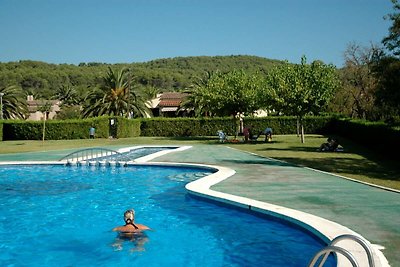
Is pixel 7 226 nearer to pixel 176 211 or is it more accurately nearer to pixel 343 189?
pixel 176 211

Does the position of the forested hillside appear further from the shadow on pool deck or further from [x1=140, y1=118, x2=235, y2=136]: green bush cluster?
the shadow on pool deck

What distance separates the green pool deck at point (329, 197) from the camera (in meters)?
7.76

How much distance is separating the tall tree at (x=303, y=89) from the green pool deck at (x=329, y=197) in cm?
1459

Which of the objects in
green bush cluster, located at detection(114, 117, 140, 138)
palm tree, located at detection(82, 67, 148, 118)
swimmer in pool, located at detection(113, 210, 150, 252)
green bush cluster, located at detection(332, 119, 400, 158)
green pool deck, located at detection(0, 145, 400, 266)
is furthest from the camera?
palm tree, located at detection(82, 67, 148, 118)

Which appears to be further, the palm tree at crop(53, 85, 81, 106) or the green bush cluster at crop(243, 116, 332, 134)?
the palm tree at crop(53, 85, 81, 106)

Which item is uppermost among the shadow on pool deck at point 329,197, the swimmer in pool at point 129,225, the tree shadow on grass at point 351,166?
the tree shadow on grass at point 351,166

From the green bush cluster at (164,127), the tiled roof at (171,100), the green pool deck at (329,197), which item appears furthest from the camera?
the tiled roof at (171,100)

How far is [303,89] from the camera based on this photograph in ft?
102

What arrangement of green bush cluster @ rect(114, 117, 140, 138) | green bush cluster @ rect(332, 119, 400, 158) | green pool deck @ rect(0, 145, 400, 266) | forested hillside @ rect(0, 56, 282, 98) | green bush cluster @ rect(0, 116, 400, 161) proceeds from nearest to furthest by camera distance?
green pool deck @ rect(0, 145, 400, 266) → green bush cluster @ rect(332, 119, 400, 158) → green bush cluster @ rect(0, 116, 400, 161) → green bush cluster @ rect(114, 117, 140, 138) → forested hillside @ rect(0, 56, 282, 98)

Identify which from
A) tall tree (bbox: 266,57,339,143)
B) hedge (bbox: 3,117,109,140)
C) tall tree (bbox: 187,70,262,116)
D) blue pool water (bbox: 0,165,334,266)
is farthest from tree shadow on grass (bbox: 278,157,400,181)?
hedge (bbox: 3,117,109,140)

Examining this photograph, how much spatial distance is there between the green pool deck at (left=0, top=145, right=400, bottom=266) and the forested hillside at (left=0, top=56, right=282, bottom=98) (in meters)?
84.7

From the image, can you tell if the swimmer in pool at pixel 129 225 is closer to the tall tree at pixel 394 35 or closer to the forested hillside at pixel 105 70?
the tall tree at pixel 394 35

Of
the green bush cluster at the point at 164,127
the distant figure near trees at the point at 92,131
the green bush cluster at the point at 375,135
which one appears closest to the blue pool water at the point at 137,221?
the green bush cluster at the point at 375,135

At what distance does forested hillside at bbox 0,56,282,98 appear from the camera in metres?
109
